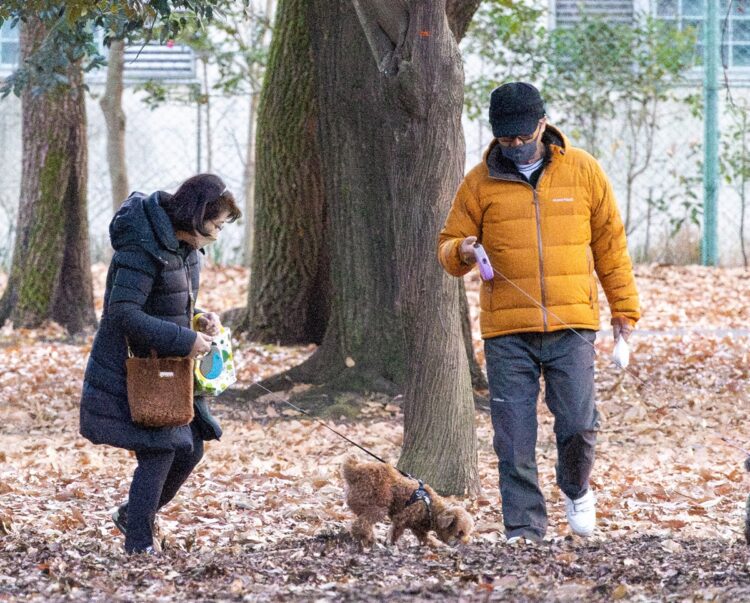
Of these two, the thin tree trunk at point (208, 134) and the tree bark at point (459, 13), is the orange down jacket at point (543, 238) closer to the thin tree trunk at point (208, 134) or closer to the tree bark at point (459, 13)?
the tree bark at point (459, 13)

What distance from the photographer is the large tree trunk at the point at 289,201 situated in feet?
35.4

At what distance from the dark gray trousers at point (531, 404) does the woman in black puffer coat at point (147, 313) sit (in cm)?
125

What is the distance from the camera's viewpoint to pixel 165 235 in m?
4.75

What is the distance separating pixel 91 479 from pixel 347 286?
2652mm

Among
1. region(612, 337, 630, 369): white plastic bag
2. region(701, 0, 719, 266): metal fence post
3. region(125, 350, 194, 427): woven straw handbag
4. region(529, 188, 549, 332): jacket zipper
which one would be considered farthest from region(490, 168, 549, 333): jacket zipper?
region(701, 0, 719, 266): metal fence post

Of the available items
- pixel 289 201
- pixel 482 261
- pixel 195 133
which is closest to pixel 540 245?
pixel 482 261

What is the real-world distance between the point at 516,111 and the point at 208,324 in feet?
4.98

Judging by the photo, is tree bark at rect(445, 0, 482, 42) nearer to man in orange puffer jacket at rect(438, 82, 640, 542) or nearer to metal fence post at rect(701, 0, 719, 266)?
man in orange puffer jacket at rect(438, 82, 640, 542)

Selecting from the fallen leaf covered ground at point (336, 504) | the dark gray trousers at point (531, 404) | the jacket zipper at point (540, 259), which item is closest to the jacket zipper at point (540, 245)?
the jacket zipper at point (540, 259)

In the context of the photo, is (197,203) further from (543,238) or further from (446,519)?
(446,519)

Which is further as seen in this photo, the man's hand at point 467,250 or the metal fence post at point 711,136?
the metal fence post at point 711,136

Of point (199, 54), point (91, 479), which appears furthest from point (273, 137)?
point (199, 54)

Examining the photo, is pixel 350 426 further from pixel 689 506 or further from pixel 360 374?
pixel 689 506

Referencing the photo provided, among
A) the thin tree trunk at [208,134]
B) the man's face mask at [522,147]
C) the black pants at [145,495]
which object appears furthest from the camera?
the thin tree trunk at [208,134]
